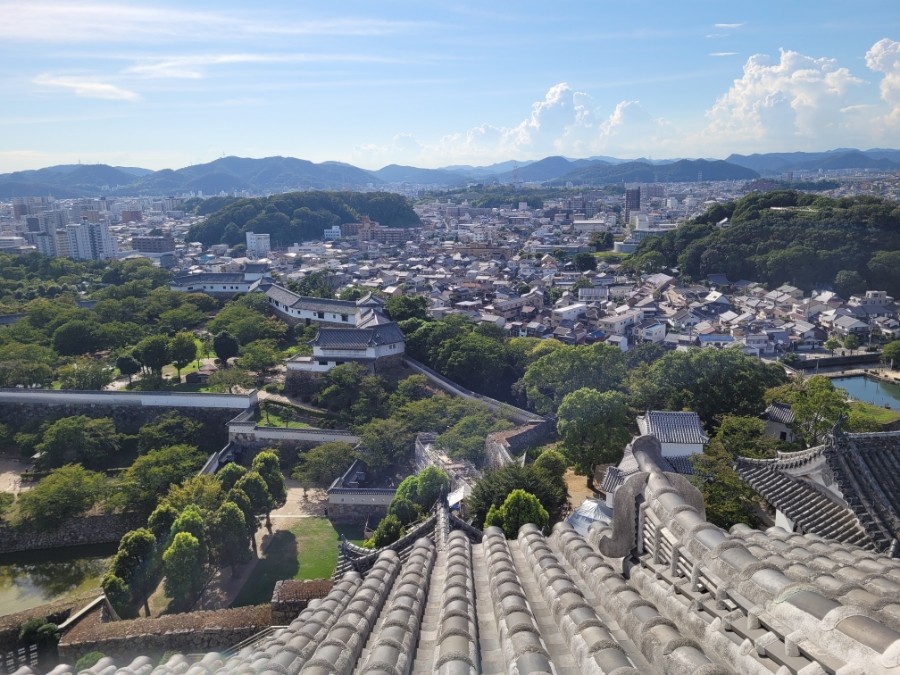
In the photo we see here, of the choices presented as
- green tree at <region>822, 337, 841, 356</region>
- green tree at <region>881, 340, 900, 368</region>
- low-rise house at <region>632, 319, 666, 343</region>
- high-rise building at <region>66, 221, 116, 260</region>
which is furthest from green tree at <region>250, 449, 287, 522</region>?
high-rise building at <region>66, 221, 116, 260</region>

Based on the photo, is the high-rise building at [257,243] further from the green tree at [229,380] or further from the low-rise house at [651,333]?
the low-rise house at [651,333]

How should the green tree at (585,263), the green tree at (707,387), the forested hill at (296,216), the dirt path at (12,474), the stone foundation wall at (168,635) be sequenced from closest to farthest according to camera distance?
the stone foundation wall at (168,635)
the green tree at (707,387)
the dirt path at (12,474)
the green tree at (585,263)
the forested hill at (296,216)

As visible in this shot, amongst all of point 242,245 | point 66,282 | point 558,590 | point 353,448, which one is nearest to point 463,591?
point 558,590

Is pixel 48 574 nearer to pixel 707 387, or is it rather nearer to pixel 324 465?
pixel 324 465

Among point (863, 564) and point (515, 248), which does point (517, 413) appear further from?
point (515, 248)

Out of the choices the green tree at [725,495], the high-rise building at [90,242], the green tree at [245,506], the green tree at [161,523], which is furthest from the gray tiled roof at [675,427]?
the high-rise building at [90,242]
